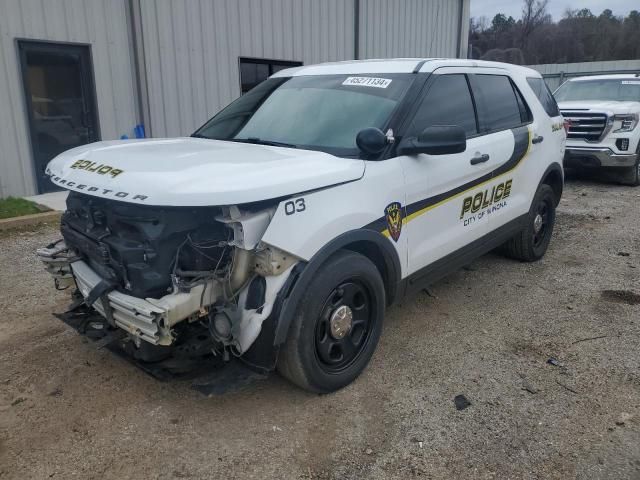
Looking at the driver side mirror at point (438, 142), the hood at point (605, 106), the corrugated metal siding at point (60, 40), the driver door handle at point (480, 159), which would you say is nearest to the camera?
the driver side mirror at point (438, 142)

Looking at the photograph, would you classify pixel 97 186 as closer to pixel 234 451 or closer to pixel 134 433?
pixel 134 433

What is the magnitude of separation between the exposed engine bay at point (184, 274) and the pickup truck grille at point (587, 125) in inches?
351

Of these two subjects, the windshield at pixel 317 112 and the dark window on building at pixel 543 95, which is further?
the dark window on building at pixel 543 95

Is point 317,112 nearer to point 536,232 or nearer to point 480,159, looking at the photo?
point 480,159

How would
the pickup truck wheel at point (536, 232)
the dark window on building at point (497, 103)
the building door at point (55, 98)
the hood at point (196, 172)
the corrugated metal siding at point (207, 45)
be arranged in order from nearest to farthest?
the hood at point (196, 172)
the dark window on building at point (497, 103)
the pickup truck wheel at point (536, 232)
the building door at point (55, 98)
the corrugated metal siding at point (207, 45)

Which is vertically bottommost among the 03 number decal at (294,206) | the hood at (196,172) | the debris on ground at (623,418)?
the debris on ground at (623,418)

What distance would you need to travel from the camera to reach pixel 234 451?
2768mm

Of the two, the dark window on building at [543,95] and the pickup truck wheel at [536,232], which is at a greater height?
the dark window on building at [543,95]

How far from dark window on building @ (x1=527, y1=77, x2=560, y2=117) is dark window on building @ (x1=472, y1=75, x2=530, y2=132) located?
1.50ft

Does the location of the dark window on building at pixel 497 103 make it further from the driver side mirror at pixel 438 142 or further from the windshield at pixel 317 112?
the driver side mirror at pixel 438 142

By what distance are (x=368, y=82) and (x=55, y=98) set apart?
6105 mm

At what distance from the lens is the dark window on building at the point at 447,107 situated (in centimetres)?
364

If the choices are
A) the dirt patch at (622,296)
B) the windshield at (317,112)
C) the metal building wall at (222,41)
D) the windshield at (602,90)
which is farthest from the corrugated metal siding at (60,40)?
the windshield at (602,90)

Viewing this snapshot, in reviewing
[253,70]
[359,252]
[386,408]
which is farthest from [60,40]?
[386,408]
